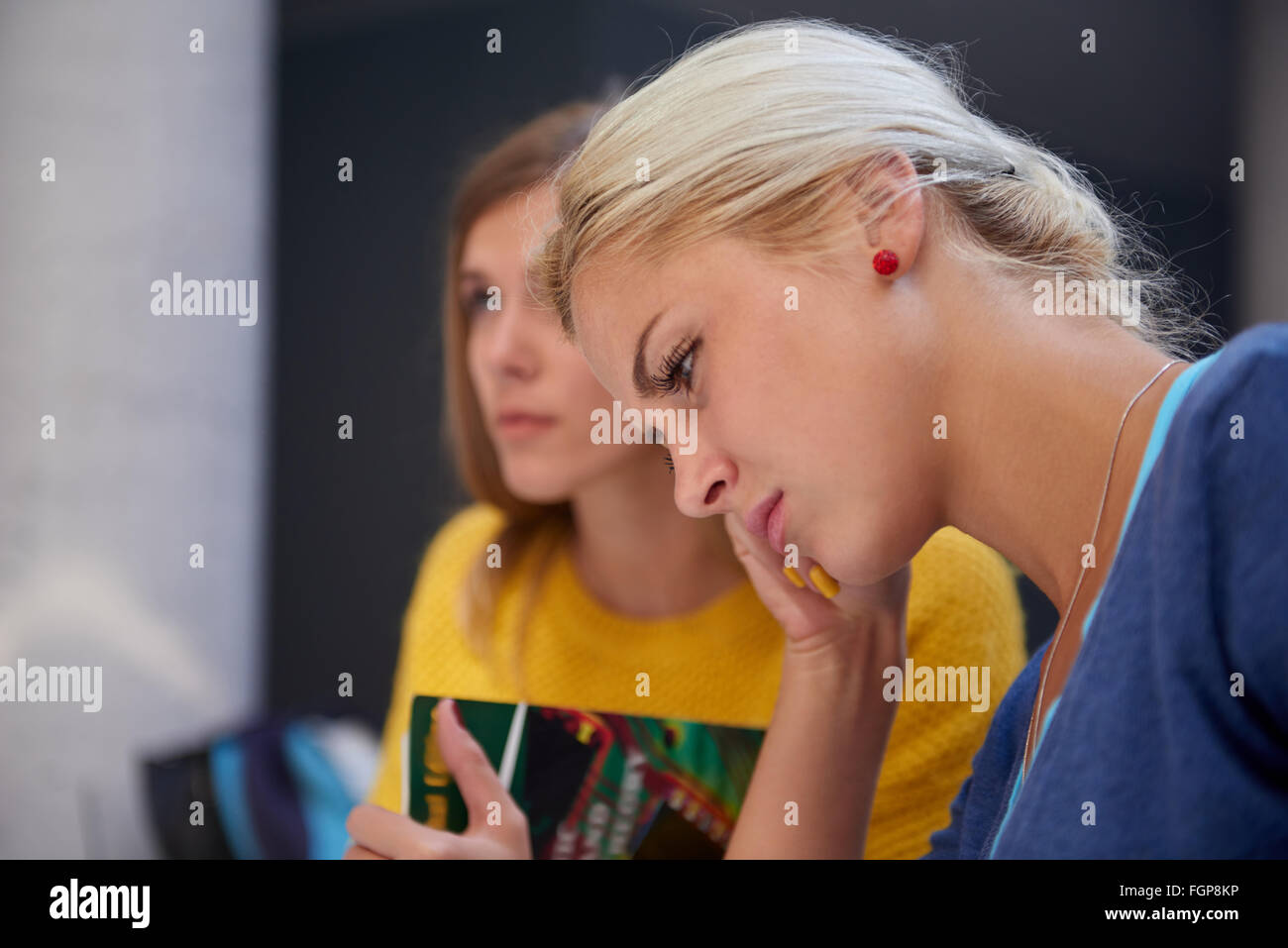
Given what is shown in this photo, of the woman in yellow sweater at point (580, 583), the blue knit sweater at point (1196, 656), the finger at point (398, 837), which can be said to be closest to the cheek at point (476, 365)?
the woman in yellow sweater at point (580, 583)

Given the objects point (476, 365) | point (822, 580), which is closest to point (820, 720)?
point (822, 580)

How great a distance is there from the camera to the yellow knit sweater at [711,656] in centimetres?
91

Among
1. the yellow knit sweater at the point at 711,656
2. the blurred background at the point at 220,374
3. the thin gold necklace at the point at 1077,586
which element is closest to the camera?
the thin gold necklace at the point at 1077,586

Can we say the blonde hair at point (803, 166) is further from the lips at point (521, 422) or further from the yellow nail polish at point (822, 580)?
the lips at point (521, 422)

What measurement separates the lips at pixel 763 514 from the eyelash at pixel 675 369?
0.28 feet

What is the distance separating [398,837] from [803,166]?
21.3 inches

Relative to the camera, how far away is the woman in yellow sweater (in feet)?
3.01

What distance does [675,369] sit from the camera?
658 millimetres

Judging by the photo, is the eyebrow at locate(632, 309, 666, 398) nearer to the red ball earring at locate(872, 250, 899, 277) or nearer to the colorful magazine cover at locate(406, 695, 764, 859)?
the red ball earring at locate(872, 250, 899, 277)

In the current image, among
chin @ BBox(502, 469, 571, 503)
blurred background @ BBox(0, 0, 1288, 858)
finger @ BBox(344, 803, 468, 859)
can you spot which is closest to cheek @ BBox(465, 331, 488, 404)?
chin @ BBox(502, 469, 571, 503)

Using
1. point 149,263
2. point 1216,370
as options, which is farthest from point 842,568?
point 149,263

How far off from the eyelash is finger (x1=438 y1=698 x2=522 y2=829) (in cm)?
36

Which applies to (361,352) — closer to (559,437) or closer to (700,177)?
(559,437)
